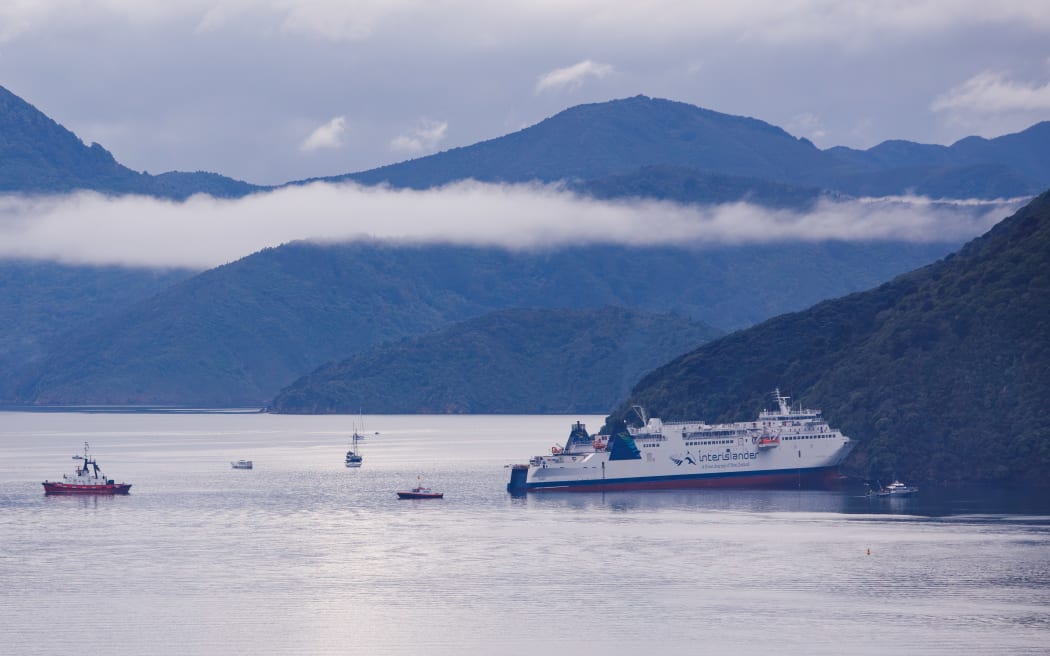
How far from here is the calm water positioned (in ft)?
313

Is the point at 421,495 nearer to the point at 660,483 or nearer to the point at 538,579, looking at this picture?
the point at 660,483

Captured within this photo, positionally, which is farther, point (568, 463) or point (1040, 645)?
point (568, 463)

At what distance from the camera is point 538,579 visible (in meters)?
118

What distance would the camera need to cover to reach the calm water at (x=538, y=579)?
95500mm

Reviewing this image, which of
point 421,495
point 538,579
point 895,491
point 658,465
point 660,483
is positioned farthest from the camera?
point 658,465

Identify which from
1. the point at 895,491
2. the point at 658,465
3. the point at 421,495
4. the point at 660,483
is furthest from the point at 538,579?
the point at 658,465

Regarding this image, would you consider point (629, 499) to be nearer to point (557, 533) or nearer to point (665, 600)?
point (557, 533)

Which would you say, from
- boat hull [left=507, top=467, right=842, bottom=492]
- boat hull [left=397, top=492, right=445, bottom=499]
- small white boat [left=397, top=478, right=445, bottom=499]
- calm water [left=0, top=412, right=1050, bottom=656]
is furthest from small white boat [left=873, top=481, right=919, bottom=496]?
small white boat [left=397, top=478, right=445, bottom=499]

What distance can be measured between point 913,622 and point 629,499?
291ft

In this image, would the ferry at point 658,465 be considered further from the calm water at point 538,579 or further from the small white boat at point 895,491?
the calm water at point 538,579

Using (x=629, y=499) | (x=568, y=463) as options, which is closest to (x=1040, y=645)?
(x=629, y=499)

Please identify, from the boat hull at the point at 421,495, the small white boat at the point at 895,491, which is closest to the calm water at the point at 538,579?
the small white boat at the point at 895,491

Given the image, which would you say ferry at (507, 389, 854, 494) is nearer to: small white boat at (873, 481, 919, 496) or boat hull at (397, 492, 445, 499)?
boat hull at (397, 492, 445, 499)

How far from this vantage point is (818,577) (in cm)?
11738
